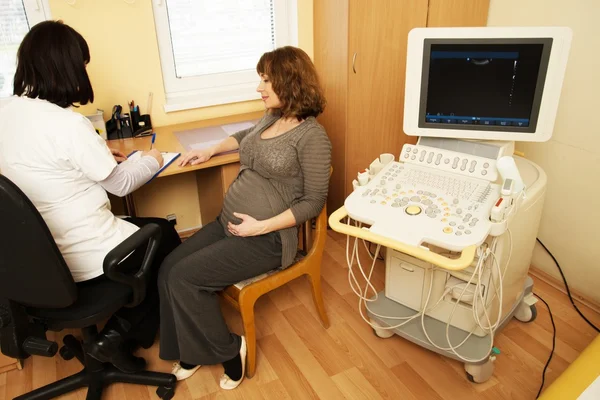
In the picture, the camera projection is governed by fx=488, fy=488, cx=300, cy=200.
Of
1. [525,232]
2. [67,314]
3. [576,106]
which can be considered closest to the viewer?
[67,314]

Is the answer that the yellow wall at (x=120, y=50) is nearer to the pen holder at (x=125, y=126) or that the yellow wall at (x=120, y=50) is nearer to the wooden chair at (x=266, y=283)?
the pen holder at (x=125, y=126)

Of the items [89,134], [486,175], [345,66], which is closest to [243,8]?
[345,66]

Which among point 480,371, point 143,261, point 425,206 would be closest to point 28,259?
point 143,261

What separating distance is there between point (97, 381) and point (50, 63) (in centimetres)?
111

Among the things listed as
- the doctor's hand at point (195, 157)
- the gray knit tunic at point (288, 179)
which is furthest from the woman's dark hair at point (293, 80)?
the doctor's hand at point (195, 157)

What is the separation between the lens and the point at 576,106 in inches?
81.5

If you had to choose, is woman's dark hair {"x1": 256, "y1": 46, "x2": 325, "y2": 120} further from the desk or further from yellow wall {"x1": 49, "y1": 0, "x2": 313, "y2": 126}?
yellow wall {"x1": 49, "y1": 0, "x2": 313, "y2": 126}

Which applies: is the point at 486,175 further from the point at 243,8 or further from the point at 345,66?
the point at 243,8

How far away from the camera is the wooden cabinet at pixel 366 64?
2.26 meters

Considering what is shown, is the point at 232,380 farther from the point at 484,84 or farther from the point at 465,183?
the point at 484,84

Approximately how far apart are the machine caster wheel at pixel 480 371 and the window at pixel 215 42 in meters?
1.75

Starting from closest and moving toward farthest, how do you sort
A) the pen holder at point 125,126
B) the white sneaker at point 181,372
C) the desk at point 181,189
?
the white sneaker at point 181,372 → the desk at point 181,189 → the pen holder at point 125,126

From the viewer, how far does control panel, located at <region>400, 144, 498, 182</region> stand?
1.61 m

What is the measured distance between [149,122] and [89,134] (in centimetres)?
101
